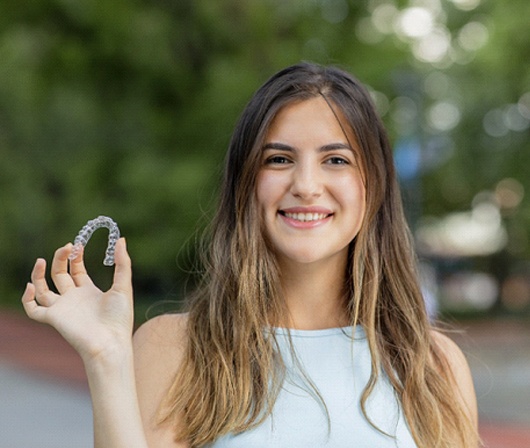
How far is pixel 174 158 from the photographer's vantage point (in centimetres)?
1284

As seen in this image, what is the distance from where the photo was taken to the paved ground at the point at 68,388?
779cm

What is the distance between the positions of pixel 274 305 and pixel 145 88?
1191 centimetres

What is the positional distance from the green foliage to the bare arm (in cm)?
937

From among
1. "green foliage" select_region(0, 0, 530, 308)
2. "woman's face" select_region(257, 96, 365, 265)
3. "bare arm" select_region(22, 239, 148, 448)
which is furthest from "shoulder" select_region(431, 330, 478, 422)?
"green foliage" select_region(0, 0, 530, 308)

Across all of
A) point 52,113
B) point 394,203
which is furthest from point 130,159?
point 394,203

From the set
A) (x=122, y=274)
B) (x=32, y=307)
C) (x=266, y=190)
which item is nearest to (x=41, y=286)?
(x=32, y=307)

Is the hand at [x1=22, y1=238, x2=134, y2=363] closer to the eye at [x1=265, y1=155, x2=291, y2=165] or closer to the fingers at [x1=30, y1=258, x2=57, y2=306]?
the fingers at [x1=30, y1=258, x2=57, y2=306]

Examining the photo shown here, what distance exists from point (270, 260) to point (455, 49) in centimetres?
1748

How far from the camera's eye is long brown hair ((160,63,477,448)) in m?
1.98

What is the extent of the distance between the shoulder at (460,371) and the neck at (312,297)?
10.2 inches

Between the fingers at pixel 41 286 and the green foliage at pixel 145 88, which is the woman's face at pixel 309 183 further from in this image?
the green foliage at pixel 145 88

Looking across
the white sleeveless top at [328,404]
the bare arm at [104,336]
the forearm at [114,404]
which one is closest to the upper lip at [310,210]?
the white sleeveless top at [328,404]

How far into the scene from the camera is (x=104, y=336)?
1.75 meters

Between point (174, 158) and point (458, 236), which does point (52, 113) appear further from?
point (458, 236)
